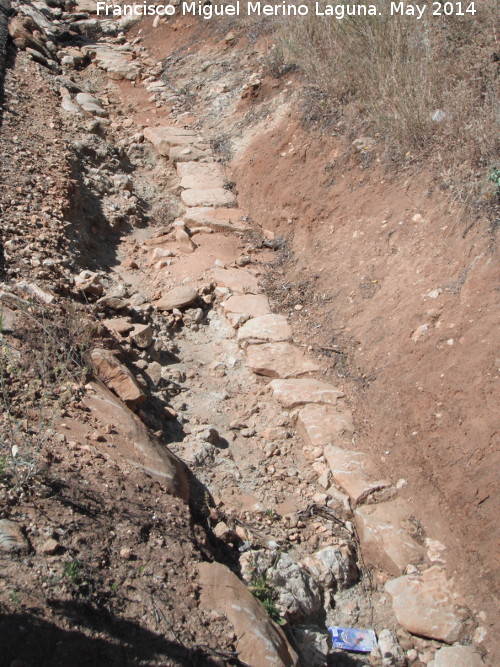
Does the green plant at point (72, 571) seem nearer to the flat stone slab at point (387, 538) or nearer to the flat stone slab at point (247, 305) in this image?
the flat stone slab at point (387, 538)

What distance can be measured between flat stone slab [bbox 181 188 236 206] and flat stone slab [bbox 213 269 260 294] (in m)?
1.17

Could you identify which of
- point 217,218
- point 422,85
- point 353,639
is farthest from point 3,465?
point 422,85

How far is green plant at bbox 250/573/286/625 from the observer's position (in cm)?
267

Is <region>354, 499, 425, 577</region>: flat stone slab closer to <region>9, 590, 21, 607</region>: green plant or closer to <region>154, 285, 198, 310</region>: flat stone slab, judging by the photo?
<region>9, 590, 21, 607</region>: green plant

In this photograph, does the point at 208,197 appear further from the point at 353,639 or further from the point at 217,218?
the point at 353,639

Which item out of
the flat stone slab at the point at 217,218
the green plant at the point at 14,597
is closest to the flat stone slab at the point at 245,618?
the green plant at the point at 14,597

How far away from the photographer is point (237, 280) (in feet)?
16.9

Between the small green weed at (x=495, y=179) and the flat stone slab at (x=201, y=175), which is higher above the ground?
the small green weed at (x=495, y=179)

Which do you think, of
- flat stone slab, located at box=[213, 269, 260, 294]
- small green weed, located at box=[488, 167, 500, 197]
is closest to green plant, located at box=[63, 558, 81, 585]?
flat stone slab, located at box=[213, 269, 260, 294]

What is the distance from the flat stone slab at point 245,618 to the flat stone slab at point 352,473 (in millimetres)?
1090

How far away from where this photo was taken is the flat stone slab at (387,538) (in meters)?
3.18

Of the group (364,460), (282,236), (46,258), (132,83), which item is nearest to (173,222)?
(282,236)

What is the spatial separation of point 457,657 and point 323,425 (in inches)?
57.0

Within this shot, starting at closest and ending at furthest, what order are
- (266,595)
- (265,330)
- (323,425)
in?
1. (266,595)
2. (323,425)
3. (265,330)
